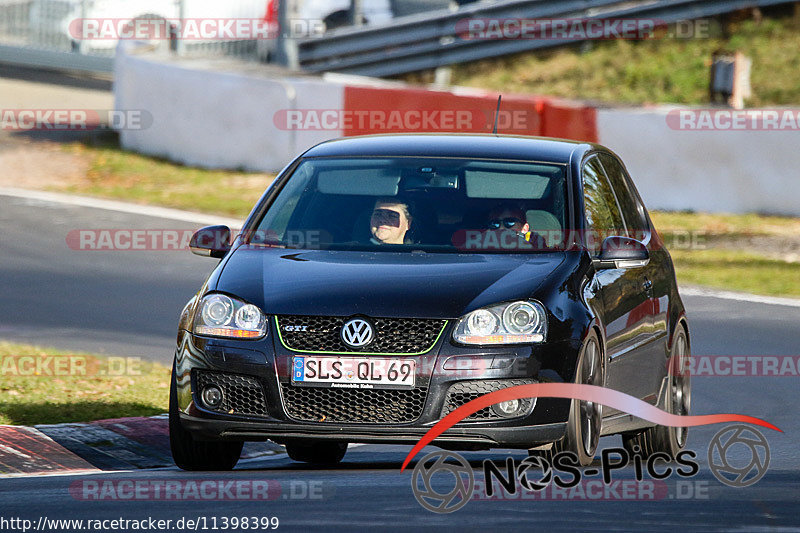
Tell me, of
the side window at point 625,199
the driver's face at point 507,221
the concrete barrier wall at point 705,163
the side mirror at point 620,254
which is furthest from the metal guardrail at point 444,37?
the side mirror at point 620,254

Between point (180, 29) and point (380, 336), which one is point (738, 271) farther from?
point (180, 29)

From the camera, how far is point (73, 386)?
10.3m

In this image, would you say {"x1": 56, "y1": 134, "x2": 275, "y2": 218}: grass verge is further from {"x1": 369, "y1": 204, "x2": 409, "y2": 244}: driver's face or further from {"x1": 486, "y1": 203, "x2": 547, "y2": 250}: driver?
{"x1": 486, "y1": 203, "x2": 547, "y2": 250}: driver

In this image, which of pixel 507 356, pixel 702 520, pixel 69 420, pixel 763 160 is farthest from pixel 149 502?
pixel 763 160

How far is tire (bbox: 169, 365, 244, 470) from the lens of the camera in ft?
23.4

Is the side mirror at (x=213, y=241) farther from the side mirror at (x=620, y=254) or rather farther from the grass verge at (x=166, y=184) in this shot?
the grass verge at (x=166, y=184)

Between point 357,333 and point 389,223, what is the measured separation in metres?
1.14

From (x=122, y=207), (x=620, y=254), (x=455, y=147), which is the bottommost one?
(x=122, y=207)

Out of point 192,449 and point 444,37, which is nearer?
point 192,449

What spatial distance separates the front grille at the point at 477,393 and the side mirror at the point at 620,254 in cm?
103

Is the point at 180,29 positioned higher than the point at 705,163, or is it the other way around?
the point at 180,29

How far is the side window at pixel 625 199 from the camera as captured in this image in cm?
861

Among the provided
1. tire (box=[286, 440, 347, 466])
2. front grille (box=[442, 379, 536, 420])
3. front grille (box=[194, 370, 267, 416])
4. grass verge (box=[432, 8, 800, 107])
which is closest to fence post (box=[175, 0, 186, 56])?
grass verge (box=[432, 8, 800, 107])

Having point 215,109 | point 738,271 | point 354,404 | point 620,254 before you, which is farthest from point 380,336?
point 215,109
